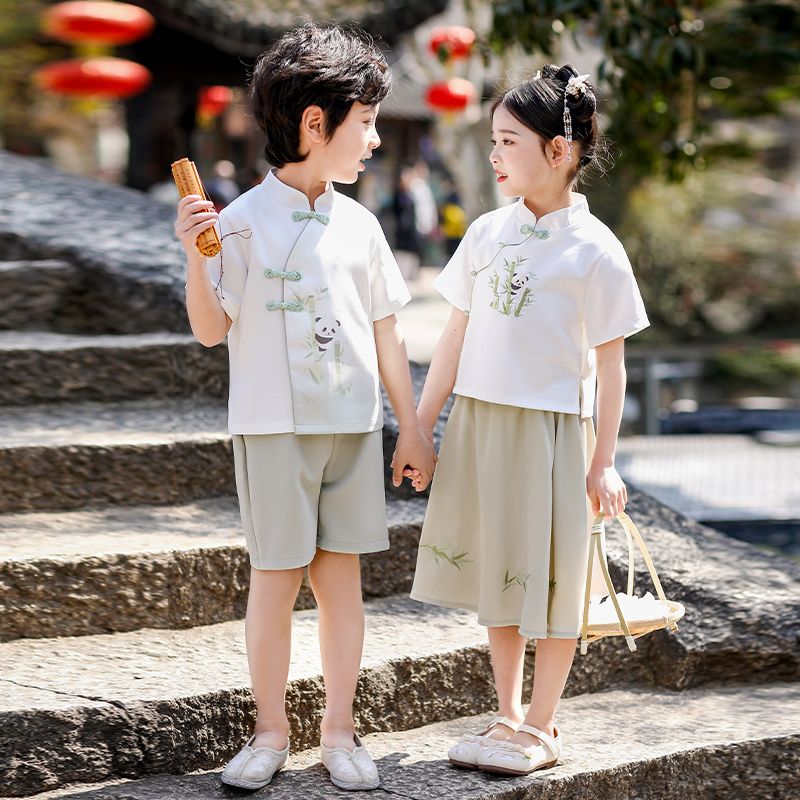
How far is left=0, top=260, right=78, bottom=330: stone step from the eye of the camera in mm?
3984

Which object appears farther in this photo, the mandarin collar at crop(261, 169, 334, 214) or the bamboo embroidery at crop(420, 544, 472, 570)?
the bamboo embroidery at crop(420, 544, 472, 570)

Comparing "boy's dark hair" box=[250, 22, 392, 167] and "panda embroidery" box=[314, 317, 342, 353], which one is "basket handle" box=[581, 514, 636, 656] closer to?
"panda embroidery" box=[314, 317, 342, 353]

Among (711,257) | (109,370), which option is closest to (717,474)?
(109,370)

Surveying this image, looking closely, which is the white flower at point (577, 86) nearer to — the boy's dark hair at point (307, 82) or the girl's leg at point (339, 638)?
the boy's dark hair at point (307, 82)

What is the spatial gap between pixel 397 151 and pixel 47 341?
22.0m

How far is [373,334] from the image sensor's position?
2.43 metres

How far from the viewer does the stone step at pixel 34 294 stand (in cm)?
398

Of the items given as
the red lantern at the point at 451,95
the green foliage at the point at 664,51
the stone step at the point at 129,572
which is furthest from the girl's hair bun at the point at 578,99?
the red lantern at the point at 451,95

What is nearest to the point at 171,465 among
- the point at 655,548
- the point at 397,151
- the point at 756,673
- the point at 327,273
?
the point at 327,273

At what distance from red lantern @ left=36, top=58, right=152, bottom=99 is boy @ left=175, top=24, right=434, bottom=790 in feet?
27.0

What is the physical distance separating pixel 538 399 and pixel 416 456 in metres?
0.29

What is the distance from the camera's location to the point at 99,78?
424 inches

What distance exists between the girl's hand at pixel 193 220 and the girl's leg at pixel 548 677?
1.08 metres

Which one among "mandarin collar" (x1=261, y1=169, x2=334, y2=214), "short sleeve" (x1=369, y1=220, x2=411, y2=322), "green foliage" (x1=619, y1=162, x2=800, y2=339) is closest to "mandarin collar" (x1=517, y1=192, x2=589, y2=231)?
"short sleeve" (x1=369, y1=220, x2=411, y2=322)
